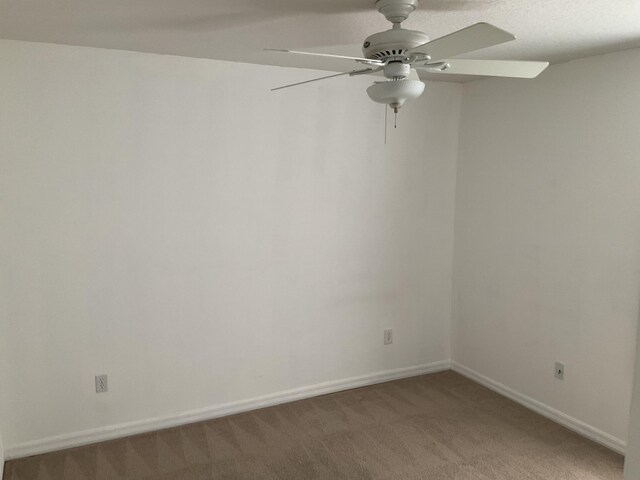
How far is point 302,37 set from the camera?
8.52 feet

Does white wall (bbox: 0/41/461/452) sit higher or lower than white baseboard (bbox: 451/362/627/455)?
higher

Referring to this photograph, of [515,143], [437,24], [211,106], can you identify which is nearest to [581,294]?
[515,143]

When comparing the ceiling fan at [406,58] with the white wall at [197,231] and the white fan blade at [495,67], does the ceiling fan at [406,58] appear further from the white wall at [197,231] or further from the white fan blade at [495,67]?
the white wall at [197,231]

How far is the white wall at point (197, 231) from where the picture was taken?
2994 mm

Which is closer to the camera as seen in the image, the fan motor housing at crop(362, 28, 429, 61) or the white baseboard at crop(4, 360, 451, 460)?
the fan motor housing at crop(362, 28, 429, 61)

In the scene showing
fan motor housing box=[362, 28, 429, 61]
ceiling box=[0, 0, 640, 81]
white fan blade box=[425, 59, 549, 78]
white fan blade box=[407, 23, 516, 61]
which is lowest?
white fan blade box=[407, 23, 516, 61]

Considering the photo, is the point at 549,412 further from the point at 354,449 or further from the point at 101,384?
the point at 101,384

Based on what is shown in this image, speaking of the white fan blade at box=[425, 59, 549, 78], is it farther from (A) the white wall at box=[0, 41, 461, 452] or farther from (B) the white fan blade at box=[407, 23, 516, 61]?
(A) the white wall at box=[0, 41, 461, 452]

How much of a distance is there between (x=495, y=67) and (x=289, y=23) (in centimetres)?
91

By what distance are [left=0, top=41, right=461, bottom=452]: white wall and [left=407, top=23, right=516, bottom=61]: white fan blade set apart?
182 cm

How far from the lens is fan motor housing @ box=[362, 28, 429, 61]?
1.87m

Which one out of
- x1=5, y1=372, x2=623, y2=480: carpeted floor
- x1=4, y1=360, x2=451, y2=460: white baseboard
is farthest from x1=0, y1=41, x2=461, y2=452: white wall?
x1=5, y1=372, x2=623, y2=480: carpeted floor

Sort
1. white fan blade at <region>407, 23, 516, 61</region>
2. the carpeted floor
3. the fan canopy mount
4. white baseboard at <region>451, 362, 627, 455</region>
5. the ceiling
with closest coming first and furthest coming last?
white fan blade at <region>407, 23, 516, 61</region>, the fan canopy mount, the ceiling, the carpeted floor, white baseboard at <region>451, 362, 627, 455</region>

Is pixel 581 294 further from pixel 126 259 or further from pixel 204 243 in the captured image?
pixel 126 259
